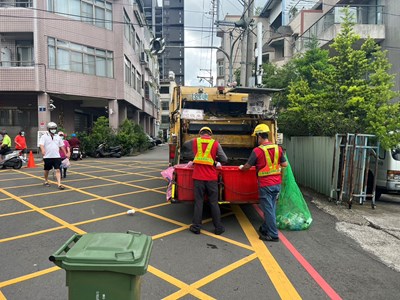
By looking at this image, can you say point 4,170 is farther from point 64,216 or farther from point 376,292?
point 376,292

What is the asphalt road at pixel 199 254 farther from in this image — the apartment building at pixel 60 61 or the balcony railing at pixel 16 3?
the balcony railing at pixel 16 3

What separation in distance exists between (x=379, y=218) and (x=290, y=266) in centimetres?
363

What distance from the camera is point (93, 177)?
1171 centimetres

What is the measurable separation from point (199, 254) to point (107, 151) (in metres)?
17.1

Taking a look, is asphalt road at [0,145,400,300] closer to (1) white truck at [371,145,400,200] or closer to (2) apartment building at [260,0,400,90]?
(1) white truck at [371,145,400,200]

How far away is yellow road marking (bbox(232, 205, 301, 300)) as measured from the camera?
356 cm

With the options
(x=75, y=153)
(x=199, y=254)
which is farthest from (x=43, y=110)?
(x=199, y=254)

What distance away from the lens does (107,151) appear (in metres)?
20.6

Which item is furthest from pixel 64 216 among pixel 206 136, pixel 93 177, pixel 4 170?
pixel 4 170

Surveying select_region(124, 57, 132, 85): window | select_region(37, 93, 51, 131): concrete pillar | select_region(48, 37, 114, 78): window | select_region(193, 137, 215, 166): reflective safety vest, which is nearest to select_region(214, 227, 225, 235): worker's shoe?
select_region(193, 137, 215, 166): reflective safety vest

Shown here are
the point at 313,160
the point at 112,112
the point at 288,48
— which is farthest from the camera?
the point at 288,48

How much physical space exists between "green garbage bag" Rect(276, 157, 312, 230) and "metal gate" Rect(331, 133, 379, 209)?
226 centimetres

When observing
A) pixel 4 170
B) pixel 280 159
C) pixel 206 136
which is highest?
pixel 206 136

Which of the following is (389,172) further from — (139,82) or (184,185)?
(139,82)
